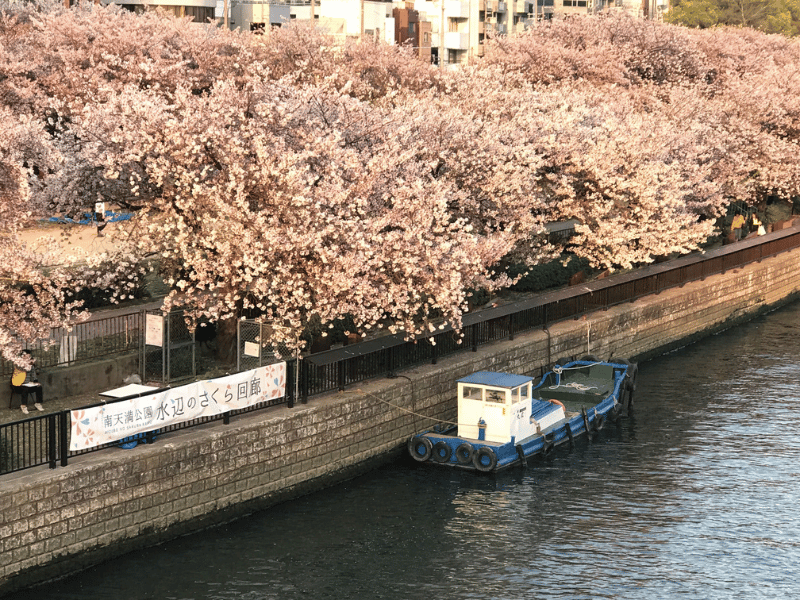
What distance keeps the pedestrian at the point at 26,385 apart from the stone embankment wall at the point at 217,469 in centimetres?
443

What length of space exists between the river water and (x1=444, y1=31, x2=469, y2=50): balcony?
327 feet

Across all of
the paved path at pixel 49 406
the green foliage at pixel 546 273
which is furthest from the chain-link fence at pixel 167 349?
the green foliage at pixel 546 273

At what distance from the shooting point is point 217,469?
2969cm

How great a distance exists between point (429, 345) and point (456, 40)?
102 m

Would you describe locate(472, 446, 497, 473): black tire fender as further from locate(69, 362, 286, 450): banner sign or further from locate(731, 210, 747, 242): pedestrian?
locate(731, 210, 747, 242): pedestrian

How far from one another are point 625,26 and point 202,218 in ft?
186

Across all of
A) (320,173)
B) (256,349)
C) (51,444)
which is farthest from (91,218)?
(51,444)

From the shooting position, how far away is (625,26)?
82.8 meters

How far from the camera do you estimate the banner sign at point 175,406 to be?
1063 inches

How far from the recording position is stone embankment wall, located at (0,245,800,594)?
83.0ft

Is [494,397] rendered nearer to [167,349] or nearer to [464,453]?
[464,453]

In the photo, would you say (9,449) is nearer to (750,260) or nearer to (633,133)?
(633,133)

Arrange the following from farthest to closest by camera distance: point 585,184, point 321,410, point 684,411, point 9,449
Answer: point 585,184
point 684,411
point 321,410
point 9,449

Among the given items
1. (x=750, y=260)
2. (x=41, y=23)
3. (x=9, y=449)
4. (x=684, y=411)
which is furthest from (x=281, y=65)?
(x=9, y=449)
